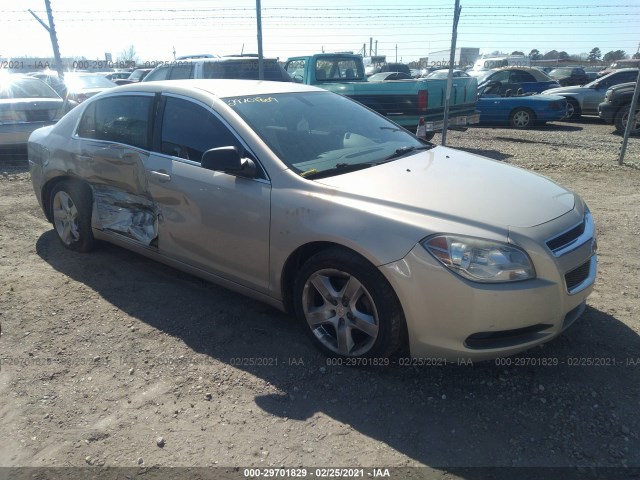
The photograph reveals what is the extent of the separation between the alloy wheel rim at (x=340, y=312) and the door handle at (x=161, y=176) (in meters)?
1.43

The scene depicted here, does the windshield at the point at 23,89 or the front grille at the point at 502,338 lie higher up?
the windshield at the point at 23,89

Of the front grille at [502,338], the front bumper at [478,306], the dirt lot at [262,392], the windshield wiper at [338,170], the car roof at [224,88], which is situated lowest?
the dirt lot at [262,392]

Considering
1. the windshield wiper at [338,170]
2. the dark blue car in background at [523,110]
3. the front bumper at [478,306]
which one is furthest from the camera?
the dark blue car in background at [523,110]

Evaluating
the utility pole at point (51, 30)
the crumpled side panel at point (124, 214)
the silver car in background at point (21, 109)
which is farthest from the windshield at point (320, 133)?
the utility pole at point (51, 30)

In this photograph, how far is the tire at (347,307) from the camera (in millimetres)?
2828

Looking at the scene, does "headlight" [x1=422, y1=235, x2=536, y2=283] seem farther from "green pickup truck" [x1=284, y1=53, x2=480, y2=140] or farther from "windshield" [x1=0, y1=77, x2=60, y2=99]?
"windshield" [x1=0, y1=77, x2=60, y2=99]

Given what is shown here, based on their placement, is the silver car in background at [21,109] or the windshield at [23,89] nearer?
the silver car in background at [21,109]

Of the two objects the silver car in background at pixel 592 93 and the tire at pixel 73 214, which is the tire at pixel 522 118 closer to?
the silver car in background at pixel 592 93

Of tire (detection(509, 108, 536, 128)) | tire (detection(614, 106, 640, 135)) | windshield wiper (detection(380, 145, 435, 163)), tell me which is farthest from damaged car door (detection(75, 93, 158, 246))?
tire (detection(509, 108, 536, 128))

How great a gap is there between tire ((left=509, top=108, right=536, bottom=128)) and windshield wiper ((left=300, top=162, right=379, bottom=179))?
11968 mm

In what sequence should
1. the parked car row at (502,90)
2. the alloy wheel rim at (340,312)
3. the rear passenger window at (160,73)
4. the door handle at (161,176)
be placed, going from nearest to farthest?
the alloy wheel rim at (340,312) < the door handle at (161,176) < the parked car row at (502,90) < the rear passenger window at (160,73)

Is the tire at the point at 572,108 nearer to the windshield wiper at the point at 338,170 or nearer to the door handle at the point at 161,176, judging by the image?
the windshield wiper at the point at 338,170

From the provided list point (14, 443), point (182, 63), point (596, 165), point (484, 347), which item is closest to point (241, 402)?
point (14, 443)

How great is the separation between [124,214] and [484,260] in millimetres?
3030
